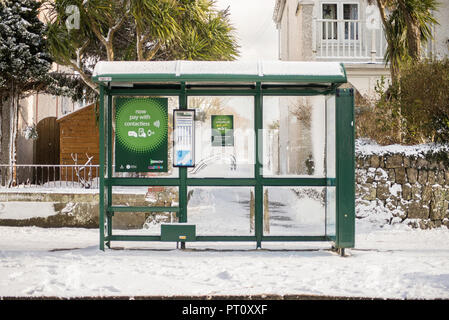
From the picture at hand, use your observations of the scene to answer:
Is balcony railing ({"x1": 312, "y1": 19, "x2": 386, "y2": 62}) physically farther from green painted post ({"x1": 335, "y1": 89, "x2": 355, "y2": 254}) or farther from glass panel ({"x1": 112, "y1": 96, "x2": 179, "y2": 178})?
glass panel ({"x1": 112, "y1": 96, "x2": 179, "y2": 178})

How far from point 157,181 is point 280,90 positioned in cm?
215

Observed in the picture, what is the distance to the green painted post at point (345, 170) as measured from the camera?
6.44 meters

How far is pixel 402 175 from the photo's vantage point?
9086 mm

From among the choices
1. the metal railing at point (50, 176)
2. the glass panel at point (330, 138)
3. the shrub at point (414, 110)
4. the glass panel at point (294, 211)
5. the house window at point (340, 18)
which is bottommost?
the glass panel at point (294, 211)

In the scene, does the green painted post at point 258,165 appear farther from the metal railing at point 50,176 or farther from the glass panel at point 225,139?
the metal railing at point 50,176

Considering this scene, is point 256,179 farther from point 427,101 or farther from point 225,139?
point 427,101

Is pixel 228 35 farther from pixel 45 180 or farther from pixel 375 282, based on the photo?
pixel 375 282

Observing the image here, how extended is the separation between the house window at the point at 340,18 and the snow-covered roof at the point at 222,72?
33.6ft

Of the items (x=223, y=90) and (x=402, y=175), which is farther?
(x=402, y=175)

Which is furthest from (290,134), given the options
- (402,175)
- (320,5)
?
(320,5)

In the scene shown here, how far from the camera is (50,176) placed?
10844mm

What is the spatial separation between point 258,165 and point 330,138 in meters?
1.05

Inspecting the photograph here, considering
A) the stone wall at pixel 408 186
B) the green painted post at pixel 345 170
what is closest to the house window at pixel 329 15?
the stone wall at pixel 408 186

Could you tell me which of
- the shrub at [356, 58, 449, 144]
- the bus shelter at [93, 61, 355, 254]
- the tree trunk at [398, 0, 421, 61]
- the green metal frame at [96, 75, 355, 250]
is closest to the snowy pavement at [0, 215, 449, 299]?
the green metal frame at [96, 75, 355, 250]
